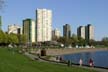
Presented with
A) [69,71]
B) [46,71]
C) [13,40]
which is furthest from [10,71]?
[13,40]

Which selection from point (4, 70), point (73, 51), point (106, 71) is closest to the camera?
point (4, 70)

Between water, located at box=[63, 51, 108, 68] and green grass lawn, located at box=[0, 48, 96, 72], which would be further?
water, located at box=[63, 51, 108, 68]

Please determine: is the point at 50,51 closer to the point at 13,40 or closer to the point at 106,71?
the point at 13,40

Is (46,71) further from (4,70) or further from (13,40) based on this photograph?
(13,40)

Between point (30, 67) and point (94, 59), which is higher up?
point (30, 67)

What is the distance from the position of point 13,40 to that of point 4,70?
14292cm

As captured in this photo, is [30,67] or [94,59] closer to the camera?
[30,67]

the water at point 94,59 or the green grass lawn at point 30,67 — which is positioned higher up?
the green grass lawn at point 30,67

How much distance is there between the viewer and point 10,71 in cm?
2680

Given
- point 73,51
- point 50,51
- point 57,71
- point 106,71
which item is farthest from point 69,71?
point 73,51

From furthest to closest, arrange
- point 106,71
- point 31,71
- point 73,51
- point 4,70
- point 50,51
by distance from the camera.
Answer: point 73,51
point 50,51
point 106,71
point 31,71
point 4,70

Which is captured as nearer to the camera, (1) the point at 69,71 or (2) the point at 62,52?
(1) the point at 69,71

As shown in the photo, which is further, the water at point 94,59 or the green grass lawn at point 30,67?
the water at point 94,59

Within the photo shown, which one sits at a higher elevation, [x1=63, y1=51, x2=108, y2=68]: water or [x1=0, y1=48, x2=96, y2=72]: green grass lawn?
[x1=0, y1=48, x2=96, y2=72]: green grass lawn
